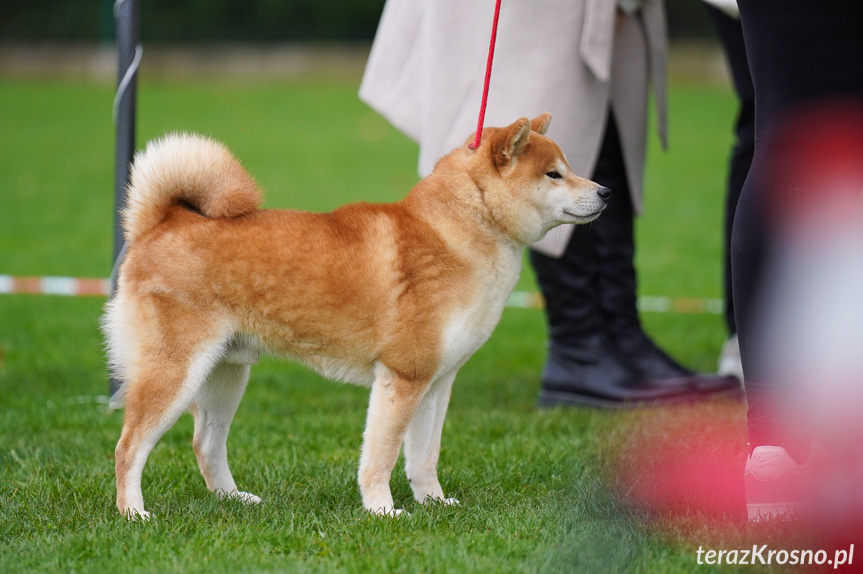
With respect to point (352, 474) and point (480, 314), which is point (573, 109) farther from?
point (352, 474)

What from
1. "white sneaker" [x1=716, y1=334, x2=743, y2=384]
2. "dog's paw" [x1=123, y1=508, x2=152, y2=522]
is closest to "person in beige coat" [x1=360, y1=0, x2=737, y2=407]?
"white sneaker" [x1=716, y1=334, x2=743, y2=384]

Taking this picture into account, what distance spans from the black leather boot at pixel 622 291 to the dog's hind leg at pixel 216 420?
1.91 metres

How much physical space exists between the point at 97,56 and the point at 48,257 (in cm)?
1684

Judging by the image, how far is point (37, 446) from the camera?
11.6ft

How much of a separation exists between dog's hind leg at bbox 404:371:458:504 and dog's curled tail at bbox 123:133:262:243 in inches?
29.7

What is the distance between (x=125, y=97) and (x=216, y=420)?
5.46ft

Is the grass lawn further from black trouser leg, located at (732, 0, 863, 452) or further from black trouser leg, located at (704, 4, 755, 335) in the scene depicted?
black trouser leg, located at (704, 4, 755, 335)

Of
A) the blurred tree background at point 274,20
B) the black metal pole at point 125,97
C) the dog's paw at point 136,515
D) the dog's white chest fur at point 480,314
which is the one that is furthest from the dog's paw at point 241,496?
the blurred tree background at point 274,20

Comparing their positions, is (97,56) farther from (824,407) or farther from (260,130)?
(824,407)

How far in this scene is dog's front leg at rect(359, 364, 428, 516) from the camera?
2.76 m

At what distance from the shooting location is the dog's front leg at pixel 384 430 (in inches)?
109

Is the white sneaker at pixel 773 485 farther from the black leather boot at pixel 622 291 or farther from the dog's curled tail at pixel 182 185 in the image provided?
the black leather boot at pixel 622 291

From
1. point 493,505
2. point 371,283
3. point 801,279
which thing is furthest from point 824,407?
point 371,283

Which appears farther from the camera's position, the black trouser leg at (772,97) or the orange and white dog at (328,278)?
the orange and white dog at (328,278)
